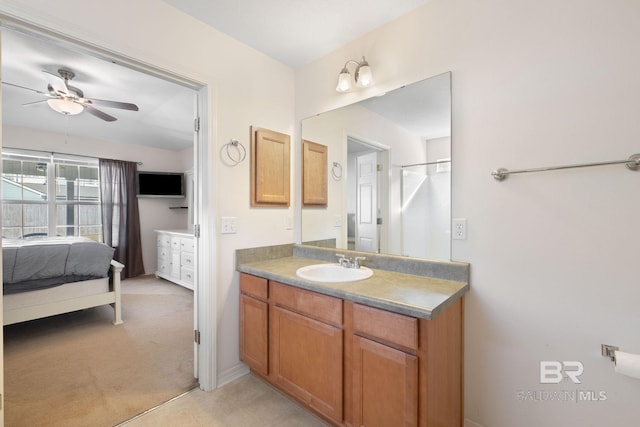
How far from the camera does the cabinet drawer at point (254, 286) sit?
1813 millimetres

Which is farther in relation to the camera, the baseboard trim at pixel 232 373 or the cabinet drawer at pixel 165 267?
the cabinet drawer at pixel 165 267

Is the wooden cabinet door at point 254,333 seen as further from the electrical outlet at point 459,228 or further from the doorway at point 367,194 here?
the electrical outlet at point 459,228

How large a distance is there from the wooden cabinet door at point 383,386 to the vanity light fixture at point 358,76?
1.58 meters

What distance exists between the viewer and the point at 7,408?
168cm

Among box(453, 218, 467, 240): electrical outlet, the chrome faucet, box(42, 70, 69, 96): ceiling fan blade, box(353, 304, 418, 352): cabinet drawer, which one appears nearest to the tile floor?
box(353, 304, 418, 352): cabinet drawer

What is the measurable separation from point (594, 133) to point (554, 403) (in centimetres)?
123

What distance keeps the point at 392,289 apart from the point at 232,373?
139 cm

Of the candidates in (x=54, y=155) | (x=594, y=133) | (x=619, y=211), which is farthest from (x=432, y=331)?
(x=54, y=155)

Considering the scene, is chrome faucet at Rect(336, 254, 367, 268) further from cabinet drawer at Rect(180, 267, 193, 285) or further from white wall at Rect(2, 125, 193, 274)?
white wall at Rect(2, 125, 193, 274)

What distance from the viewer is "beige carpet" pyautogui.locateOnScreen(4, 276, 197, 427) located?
1.68 metres

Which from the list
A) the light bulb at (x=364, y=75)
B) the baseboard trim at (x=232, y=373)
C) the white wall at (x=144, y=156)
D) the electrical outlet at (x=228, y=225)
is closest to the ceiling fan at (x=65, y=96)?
the electrical outlet at (x=228, y=225)

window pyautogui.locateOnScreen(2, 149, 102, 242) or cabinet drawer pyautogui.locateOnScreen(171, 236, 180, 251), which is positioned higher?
window pyautogui.locateOnScreen(2, 149, 102, 242)

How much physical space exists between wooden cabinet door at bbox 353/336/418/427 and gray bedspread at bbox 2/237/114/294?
299cm

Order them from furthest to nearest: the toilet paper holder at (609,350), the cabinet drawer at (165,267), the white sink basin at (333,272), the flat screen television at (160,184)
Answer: the flat screen television at (160,184), the cabinet drawer at (165,267), the white sink basin at (333,272), the toilet paper holder at (609,350)
